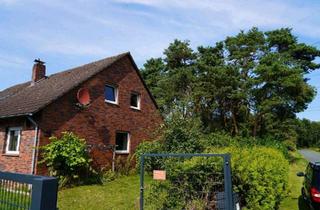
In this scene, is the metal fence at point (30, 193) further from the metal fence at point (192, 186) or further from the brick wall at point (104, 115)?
the brick wall at point (104, 115)

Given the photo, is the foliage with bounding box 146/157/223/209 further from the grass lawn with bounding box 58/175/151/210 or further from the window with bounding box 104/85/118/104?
the window with bounding box 104/85/118/104

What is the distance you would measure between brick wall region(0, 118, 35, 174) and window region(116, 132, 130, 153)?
5384 millimetres

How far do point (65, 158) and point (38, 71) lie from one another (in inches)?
369

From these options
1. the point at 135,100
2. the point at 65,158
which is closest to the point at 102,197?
the point at 65,158

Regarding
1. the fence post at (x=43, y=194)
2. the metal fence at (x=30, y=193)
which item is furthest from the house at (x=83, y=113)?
the fence post at (x=43, y=194)

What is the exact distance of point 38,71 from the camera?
21500mm

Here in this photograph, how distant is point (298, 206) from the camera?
11297 mm

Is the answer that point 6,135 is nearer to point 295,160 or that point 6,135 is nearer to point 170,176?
point 170,176

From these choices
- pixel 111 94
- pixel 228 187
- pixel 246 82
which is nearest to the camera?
pixel 228 187

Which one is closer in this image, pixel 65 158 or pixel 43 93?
pixel 65 158

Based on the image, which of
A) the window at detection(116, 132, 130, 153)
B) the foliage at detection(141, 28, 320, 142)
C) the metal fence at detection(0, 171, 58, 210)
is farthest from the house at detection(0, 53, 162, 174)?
the metal fence at detection(0, 171, 58, 210)

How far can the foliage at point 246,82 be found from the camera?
88.3 feet

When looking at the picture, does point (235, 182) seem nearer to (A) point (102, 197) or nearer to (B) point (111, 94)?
(A) point (102, 197)

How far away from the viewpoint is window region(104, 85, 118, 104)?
18766 millimetres
